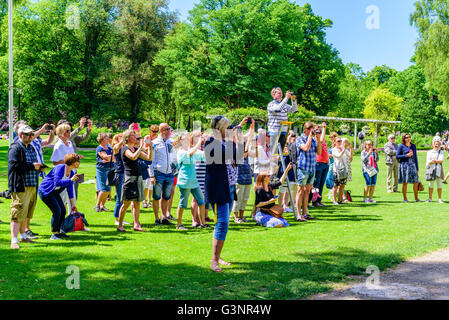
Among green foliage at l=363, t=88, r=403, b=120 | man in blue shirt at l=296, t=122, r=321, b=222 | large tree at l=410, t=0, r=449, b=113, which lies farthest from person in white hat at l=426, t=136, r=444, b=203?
green foliage at l=363, t=88, r=403, b=120

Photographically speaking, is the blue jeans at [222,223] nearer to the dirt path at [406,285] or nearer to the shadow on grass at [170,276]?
the shadow on grass at [170,276]

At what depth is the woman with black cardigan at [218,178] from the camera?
6.22 m

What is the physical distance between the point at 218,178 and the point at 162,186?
3.72 meters

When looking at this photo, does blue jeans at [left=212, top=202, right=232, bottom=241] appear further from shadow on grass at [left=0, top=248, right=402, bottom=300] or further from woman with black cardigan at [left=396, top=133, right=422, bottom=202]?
woman with black cardigan at [left=396, top=133, right=422, bottom=202]

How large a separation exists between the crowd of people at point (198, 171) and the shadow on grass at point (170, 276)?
52cm

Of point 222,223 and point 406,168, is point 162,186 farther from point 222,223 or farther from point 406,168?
point 406,168

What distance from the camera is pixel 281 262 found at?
6.79 metres

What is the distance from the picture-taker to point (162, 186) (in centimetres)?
975

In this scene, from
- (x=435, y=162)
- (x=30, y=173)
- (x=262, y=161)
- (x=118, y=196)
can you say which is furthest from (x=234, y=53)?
(x=30, y=173)

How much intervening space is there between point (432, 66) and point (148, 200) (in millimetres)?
34836

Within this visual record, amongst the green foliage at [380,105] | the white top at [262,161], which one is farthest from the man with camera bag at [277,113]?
the green foliage at [380,105]

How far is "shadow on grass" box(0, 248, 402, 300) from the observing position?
17.5 feet

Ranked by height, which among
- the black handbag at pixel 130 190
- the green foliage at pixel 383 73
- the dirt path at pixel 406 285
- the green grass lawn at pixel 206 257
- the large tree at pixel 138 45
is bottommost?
the dirt path at pixel 406 285
